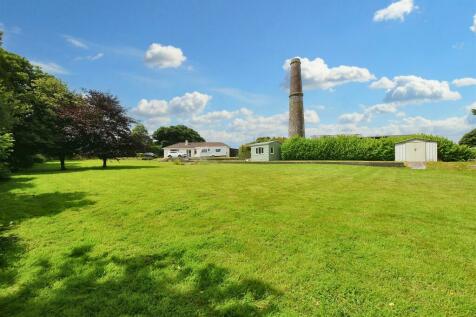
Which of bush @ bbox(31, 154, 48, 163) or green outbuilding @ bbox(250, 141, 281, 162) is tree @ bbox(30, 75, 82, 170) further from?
green outbuilding @ bbox(250, 141, 281, 162)

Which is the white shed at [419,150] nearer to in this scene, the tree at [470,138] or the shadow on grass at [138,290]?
the shadow on grass at [138,290]

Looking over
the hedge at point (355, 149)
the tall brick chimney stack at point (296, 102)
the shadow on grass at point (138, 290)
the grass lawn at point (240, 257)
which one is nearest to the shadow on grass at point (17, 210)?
the grass lawn at point (240, 257)

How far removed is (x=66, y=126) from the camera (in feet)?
73.6

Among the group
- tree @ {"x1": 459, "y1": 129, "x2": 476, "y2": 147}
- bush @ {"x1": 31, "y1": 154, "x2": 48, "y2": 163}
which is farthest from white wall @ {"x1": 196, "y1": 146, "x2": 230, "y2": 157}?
tree @ {"x1": 459, "y1": 129, "x2": 476, "y2": 147}

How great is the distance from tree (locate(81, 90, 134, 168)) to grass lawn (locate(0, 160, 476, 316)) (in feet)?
53.5

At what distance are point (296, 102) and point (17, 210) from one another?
41.2 meters

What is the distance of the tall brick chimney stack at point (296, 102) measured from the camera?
4428 cm

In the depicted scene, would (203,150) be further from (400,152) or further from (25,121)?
(25,121)

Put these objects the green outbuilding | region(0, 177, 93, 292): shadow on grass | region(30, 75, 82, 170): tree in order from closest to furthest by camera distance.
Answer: region(0, 177, 93, 292): shadow on grass → region(30, 75, 82, 170): tree → the green outbuilding

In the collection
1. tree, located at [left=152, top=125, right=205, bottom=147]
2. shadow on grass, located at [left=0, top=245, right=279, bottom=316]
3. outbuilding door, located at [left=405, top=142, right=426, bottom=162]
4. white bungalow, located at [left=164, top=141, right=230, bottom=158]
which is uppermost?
tree, located at [left=152, top=125, right=205, bottom=147]

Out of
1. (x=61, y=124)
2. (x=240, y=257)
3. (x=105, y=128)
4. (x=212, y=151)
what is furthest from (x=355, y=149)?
(x=212, y=151)

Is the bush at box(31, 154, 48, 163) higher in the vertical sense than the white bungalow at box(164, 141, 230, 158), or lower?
lower

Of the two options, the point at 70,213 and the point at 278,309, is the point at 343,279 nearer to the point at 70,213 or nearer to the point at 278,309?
the point at 278,309

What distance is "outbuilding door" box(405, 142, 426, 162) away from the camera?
2606 centimetres
